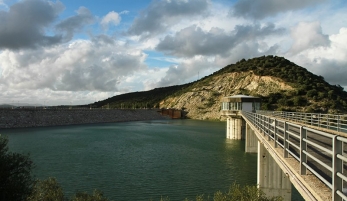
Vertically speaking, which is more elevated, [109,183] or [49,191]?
[49,191]

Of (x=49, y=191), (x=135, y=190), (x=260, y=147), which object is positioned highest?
(x=260, y=147)

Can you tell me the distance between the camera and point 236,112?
53438 millimetres

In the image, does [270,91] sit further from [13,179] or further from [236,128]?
[13,179]

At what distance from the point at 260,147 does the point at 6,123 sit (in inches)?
2788

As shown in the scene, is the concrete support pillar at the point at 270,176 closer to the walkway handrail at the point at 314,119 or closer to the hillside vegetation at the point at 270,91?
the walkway handrail at the point at 314,119

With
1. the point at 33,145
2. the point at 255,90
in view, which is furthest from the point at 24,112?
the point at 255,90

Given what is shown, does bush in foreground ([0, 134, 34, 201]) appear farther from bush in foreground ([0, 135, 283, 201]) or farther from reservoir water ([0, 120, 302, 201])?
reservoir water ([0, 120, 302, 201])

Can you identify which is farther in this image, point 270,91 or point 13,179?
point 270,91

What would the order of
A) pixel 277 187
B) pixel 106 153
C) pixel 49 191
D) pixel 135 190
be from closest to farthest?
pixel 49 191
pixel 277 187
pixel 135 190
pixel 106 153

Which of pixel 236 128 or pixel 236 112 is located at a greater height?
pixel 236 112

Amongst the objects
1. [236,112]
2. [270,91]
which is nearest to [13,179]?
[236,112]

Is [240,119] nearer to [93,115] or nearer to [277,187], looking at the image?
[277,187]

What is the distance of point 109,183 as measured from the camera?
2325 cm

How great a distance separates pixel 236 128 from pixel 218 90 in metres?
75.3
